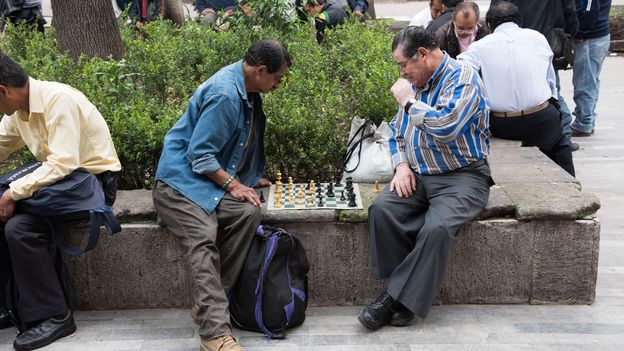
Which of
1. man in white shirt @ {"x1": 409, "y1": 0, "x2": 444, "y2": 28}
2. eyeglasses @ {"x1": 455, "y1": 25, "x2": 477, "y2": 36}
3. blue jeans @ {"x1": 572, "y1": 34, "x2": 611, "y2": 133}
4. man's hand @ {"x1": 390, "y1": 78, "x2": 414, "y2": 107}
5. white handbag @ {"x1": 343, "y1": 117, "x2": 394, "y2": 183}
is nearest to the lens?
man's hand @ {"x1": 390, "y1": 78, "x2": 414, "y2": 107}

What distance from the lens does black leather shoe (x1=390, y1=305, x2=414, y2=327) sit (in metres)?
4.22

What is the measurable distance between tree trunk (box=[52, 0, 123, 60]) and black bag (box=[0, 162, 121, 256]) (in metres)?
3.25

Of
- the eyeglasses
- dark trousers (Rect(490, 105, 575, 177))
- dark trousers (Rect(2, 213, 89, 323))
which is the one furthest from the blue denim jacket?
the eyeglasses

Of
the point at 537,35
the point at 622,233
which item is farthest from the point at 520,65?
the point at 622,233

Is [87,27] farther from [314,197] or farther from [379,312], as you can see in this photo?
[379,312]

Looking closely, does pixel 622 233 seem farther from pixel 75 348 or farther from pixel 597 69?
pixel 75 348

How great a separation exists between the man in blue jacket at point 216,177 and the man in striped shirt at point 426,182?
0.68 m

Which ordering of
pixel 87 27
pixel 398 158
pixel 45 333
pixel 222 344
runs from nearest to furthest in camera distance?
pixel 222 344 < pixel 45 333 < pixel 398 158 < pixel 87 27

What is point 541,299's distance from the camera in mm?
4461

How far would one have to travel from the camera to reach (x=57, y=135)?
13.3 feet

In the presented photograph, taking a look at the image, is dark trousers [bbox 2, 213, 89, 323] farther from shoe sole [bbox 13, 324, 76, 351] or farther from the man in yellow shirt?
shoe sole [bbox 13, 324, 76, 351]

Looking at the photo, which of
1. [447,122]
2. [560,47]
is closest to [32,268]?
[447,122]

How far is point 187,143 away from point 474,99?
1.54 m

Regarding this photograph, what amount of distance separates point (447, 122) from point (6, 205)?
2.30 metres
